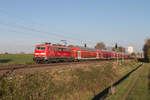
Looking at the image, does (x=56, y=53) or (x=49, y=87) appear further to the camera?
(x=56, y=53)

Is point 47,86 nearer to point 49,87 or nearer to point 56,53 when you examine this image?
point 49,87

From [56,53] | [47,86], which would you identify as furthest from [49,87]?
[56,53]

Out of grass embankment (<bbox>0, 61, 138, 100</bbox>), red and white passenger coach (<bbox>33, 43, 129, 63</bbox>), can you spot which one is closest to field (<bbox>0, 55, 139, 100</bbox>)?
grass embankment (<bbox>0, 61, 138, 100</bbox>)

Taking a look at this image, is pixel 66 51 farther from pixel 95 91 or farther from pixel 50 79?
pixel 50 79

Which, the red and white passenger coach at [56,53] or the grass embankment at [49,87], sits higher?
the red and white passenger coach at [56,53]

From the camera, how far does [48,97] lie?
1174 cm

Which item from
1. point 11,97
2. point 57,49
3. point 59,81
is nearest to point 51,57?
point 57,49

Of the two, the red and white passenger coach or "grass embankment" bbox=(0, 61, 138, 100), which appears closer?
"grass embankment" bbox=(0, 61, 138, 100)

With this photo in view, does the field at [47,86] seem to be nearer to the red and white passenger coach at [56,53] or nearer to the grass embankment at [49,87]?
the grass embankment at [49,87]

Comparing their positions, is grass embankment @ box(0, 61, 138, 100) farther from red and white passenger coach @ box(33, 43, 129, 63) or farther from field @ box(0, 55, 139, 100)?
red and white passenger coach @ box(33, 43, 129, 63)

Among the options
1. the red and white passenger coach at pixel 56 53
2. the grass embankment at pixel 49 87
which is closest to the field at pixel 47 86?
the grass embankment at pixel 49 87

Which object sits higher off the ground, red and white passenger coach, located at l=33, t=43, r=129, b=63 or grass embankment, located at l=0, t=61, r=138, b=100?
red and white passenger coach, located at l=33, t=43, r=129, b=63

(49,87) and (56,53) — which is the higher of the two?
(56,53)

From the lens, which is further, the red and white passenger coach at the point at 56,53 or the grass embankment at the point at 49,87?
the red and white passenger coach at the point at 56,53
